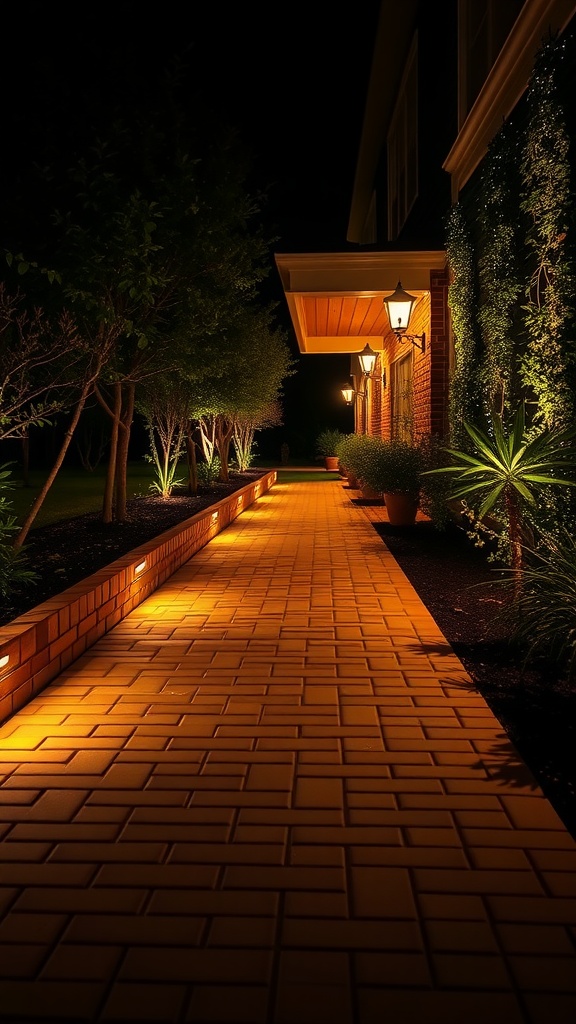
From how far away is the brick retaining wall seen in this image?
3.76 meters

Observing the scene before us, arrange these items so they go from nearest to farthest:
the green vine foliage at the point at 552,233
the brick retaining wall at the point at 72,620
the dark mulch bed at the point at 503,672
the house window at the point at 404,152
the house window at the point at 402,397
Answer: the dark mulch bed at the point at 503,672 < the brick retaining wall at the point at 72,620 < the green vine foliage at the point at 552,233 < the house window at the point at 402,397 < the house window at the point at 404,152

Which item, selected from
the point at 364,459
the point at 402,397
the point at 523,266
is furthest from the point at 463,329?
the point at 402,397

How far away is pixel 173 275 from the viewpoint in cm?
833

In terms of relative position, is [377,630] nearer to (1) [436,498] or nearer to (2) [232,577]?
(2) [232,577]

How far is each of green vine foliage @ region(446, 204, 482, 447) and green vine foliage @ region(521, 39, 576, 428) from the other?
2.36 meters

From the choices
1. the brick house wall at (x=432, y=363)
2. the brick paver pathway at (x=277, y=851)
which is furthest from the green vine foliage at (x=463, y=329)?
the brick paver pathway at (x=277, y=851)

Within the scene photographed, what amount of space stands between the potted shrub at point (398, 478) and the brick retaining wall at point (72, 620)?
3154 mm

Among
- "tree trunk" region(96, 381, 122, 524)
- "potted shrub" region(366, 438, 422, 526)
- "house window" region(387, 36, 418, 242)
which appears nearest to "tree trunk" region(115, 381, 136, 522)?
"tree trunk" region(96, 381, 122, 524)

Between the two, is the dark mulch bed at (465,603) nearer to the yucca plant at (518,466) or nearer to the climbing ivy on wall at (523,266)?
the yucca plant at (518,466)

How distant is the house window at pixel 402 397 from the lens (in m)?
12.8

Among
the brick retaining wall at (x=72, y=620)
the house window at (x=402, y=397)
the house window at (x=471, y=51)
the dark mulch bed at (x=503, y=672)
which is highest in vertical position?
the house window at (x=471, y=51)

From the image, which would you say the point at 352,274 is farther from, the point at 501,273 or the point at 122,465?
the point at 122,465

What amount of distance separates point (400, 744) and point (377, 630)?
1.93 m

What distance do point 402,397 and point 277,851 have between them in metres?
12.6
